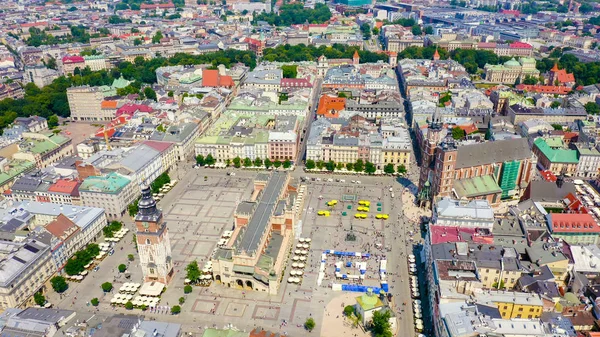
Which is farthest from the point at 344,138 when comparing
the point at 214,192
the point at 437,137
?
the point at 214,192

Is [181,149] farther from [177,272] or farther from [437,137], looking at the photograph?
[437,137]

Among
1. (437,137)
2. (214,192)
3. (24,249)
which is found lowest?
(214,192)

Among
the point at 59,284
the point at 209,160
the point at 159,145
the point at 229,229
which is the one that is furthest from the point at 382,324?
the point at 159,145

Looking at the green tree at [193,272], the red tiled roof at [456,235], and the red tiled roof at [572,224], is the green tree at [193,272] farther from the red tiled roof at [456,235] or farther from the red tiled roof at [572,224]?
the red tiled roof at [572,224]

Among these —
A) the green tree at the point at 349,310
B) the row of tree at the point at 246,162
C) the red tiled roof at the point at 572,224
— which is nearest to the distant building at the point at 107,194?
the row of tree at the point at 246,162

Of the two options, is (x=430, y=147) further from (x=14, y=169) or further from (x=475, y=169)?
(x=14, y=169)

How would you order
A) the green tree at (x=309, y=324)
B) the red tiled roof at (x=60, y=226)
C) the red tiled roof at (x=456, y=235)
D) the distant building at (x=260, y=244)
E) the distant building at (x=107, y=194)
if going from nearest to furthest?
the green tree at (x=309, y=324)
the distant building at (x=260, y=244)
the red tiled roof at (x=456, y=235)
the red tiled roof at (x=60, y=226)
the distant building at (x=107, y=194)

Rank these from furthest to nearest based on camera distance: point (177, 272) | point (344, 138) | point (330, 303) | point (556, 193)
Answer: point (344, 138) → point (556, 193) → point (177, 272) → point (330, 303)

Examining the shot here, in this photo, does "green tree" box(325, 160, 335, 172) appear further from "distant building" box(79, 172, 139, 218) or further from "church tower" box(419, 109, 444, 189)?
"distant building" box(79, 172, 139, 218)
